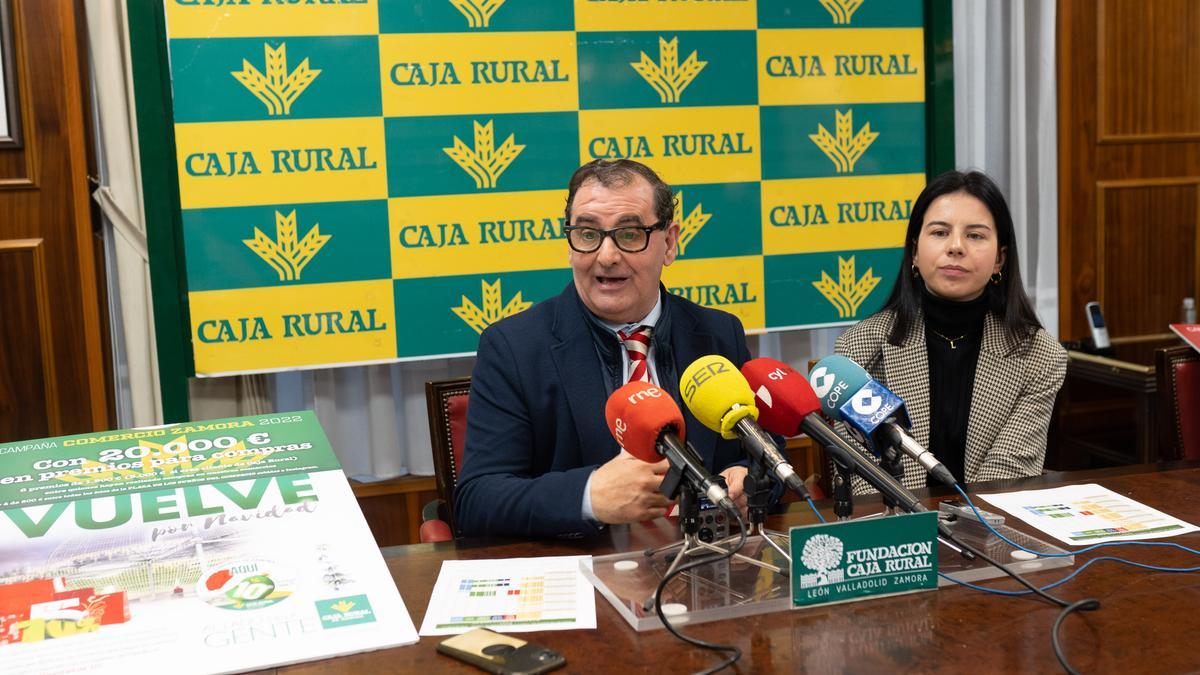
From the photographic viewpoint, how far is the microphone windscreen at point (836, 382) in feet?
4.50

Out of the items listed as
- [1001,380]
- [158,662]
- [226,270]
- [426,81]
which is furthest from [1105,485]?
[226,270]

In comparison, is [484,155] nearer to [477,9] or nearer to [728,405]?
[477,9]

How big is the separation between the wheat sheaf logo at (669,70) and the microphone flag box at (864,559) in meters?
Result: 2.19

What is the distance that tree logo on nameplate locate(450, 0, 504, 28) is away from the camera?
121 inches

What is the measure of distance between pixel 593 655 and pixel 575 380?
0.85 metres

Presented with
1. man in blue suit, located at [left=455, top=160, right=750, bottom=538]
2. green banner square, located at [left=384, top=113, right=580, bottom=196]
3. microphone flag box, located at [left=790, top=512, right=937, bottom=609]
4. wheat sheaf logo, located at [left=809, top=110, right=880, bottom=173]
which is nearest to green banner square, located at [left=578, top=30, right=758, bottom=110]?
green banner square, located at [left=384, top=113, right=580, bottom=196]

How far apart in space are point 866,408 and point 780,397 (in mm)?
109

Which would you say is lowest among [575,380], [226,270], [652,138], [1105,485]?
[1105,485]

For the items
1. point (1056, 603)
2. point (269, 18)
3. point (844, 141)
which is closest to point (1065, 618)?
point (1056, 603)

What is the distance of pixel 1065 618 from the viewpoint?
123 centimetres

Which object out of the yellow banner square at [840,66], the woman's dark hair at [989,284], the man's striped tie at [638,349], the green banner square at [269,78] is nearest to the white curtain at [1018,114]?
the yellow banner square at [840,66]

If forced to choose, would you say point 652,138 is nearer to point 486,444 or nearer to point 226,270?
point 226,270

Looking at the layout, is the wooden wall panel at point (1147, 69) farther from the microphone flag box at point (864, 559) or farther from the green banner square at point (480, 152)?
the microphone flag box at point (864, 559)

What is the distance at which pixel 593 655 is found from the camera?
1160 mm
